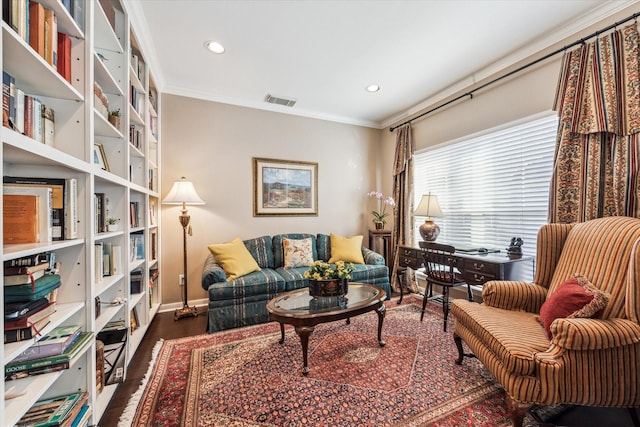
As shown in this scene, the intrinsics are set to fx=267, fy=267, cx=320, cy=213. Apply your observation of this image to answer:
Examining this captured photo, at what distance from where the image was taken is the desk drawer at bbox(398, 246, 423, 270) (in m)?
3.30

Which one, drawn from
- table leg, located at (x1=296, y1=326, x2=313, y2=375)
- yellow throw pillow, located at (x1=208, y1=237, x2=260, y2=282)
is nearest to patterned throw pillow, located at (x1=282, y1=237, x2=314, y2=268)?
yellow throw pillow, located at (x1=208, y1=237, x2=260, y2=282)

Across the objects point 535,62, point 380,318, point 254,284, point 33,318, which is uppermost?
point 535,62

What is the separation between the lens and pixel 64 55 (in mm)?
1314

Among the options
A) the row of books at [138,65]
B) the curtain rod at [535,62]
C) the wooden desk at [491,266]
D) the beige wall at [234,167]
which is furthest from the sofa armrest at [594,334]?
the row of books at [138,65]

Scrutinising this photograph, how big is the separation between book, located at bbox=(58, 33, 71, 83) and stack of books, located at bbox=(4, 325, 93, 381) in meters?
1.24

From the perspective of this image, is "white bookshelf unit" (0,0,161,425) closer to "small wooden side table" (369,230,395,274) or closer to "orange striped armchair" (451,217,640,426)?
"orange striped armchair" (451,217,640,426)

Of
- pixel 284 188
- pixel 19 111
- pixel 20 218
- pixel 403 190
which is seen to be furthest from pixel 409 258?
pixel 19 111

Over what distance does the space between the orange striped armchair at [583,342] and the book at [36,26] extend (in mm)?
2619

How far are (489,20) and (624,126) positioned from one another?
128 centimetres

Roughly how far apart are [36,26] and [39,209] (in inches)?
30.9

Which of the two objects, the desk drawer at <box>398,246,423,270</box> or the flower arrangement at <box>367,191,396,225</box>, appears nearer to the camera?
the desk drawer at <box>398,246,423,270</box>

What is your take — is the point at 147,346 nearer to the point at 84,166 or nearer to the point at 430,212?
the point at 84,166

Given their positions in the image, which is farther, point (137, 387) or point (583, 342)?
point (137, 387)

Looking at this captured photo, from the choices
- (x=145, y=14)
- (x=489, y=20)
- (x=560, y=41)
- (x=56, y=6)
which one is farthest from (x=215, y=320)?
(x=560, y=41)
